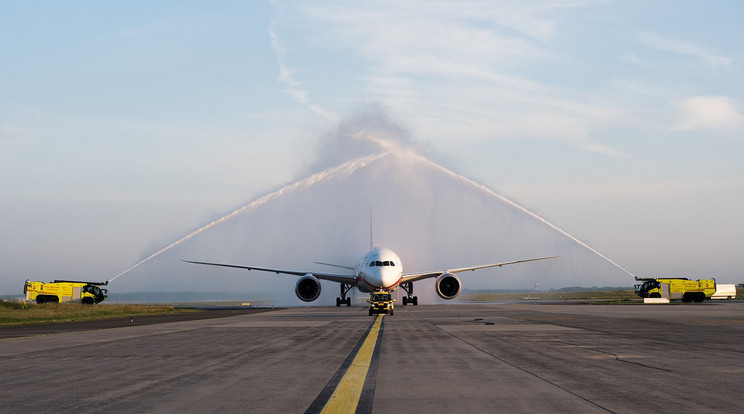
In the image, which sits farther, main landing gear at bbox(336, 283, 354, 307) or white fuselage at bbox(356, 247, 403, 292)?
main landing gear at bbox(336, 283, 354, 307)

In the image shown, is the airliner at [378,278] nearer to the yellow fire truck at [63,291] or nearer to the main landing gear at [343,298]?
the main landing gear at [343,298]

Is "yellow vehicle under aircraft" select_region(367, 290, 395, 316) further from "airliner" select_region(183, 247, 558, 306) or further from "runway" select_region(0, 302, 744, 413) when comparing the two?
"runway" select_region(0, 302, 744, 413)

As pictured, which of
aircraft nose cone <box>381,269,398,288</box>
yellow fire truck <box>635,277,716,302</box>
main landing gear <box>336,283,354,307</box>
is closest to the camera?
aircraft nose cone <box>381,269,398,288</box>

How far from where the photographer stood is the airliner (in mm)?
50531

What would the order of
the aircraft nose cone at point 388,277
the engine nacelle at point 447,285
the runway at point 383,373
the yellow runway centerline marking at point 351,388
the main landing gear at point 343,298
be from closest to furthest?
the yellow runway centerline marking at point 351,388 < the runway at point 383,373 < the aircraft nose cone at point 388,277 < the engine nacelle at point 447,285 < the main landing gear at point 343,298

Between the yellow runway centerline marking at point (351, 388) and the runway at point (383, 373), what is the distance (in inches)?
2.0

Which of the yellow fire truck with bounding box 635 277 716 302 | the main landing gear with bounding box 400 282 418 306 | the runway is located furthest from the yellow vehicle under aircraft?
the yellow fire truck with bounding box 635 277 716 302

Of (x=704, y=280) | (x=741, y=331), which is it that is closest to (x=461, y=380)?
(x=741, y=331)

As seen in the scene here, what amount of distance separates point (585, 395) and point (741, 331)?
19.1m

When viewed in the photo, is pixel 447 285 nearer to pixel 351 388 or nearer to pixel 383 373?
pixel 383 373

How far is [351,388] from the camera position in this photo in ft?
37.6

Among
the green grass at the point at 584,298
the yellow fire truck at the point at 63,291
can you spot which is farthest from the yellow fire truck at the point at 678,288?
the yellow fire truck at the point at 63,291

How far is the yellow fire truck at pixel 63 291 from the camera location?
7397cm

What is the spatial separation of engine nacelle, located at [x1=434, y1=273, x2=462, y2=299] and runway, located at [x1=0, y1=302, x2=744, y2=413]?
108 ft
